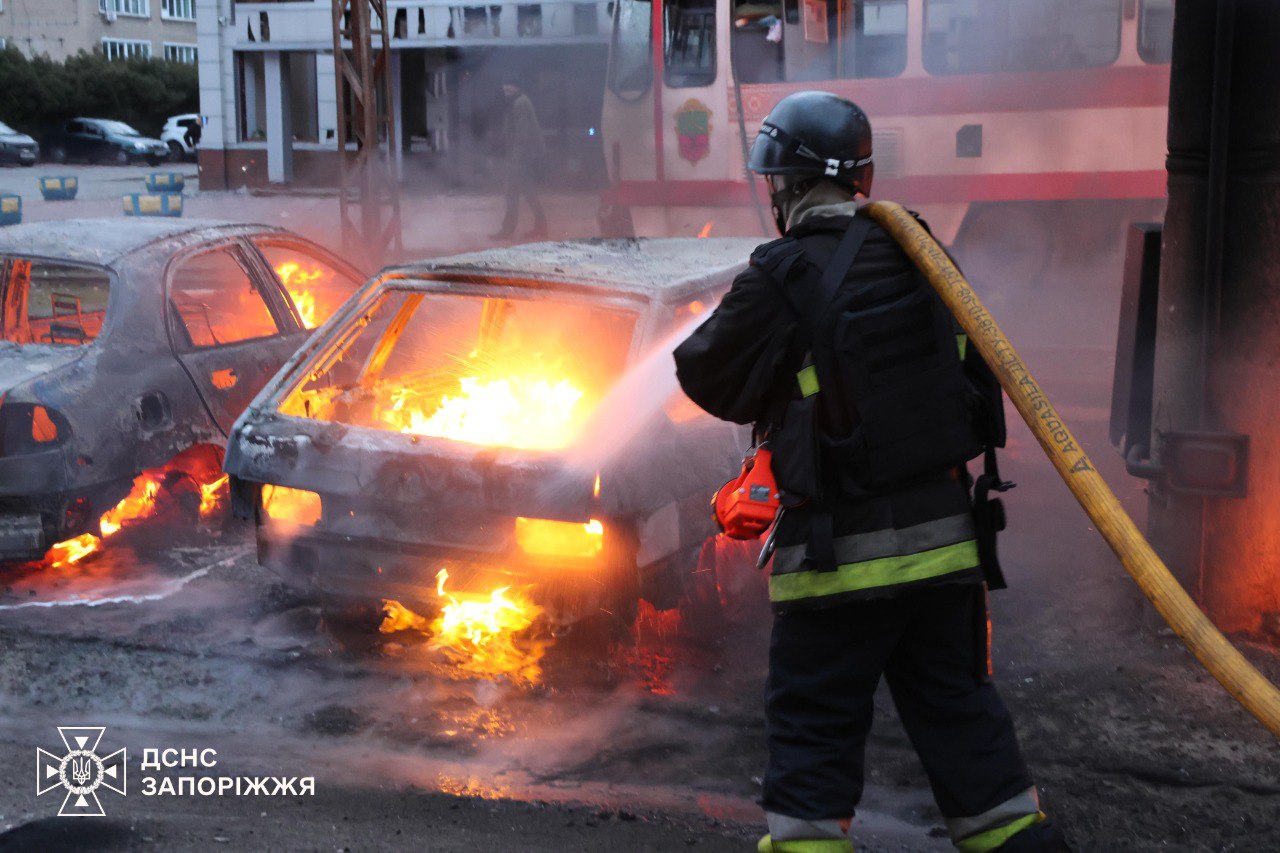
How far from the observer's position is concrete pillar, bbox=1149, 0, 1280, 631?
4.59m

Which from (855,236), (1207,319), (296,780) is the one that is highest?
(855,236)

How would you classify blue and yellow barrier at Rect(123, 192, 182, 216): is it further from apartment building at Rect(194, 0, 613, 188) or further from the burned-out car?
the burned-out car

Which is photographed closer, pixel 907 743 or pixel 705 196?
pixel 907 743

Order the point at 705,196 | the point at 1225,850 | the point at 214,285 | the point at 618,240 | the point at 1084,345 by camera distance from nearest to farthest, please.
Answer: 1. the point at 1225,850
2. the point at 618,240
3. the point at 214,285
4. the point at 1084,345
5. the point at 705,196

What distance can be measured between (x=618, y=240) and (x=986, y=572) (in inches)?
134

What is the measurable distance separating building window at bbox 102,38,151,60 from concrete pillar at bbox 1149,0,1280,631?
5908 cm

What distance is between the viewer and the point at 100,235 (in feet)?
20.3

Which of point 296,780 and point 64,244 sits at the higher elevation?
point 64,244

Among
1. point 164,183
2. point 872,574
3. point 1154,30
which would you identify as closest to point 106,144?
point 164,183

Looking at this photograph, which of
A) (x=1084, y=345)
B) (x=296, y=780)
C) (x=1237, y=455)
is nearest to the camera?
(x=296, y=780)

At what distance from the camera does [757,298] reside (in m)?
2.74

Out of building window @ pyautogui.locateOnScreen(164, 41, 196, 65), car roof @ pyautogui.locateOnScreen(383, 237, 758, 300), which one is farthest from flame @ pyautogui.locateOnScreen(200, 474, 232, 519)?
building window @ pyautogui.locateOnScreen(164, 41, 196, 65)

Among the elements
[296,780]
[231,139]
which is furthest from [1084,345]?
[231,139]

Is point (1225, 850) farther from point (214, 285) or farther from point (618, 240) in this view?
point (214, 285)
